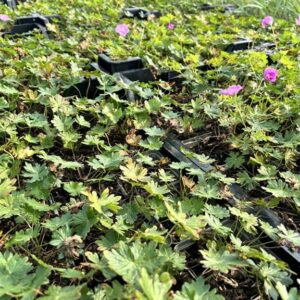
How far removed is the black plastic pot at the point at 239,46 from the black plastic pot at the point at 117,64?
0.59 m

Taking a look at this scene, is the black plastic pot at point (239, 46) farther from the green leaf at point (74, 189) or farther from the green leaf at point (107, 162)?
the green leaf at point (74, 189)

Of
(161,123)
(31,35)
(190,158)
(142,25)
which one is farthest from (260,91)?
(31,35)

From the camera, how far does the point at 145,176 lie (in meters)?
1.17

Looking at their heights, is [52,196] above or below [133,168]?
below

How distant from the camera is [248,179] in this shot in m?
1.20

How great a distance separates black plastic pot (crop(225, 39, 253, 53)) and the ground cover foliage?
6cm

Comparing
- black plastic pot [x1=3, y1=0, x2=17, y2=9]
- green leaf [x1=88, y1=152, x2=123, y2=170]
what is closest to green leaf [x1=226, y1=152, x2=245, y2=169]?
green leaf [x1=88, y1=152, x2=123, y2=170]

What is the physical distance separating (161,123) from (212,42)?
3.00 ft

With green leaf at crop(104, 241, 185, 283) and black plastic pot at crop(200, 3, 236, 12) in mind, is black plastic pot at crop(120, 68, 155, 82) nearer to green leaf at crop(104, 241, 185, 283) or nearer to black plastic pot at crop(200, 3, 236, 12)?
green leaf at crop(104, 241, 185, 283)

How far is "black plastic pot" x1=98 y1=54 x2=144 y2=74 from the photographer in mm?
1826

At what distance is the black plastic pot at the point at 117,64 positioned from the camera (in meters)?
1.83

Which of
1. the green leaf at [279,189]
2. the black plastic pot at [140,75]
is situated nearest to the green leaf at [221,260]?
the green leaf at [279,189]

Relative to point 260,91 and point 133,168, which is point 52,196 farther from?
point 260,91

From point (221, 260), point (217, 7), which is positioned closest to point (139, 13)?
point (217, 7)
